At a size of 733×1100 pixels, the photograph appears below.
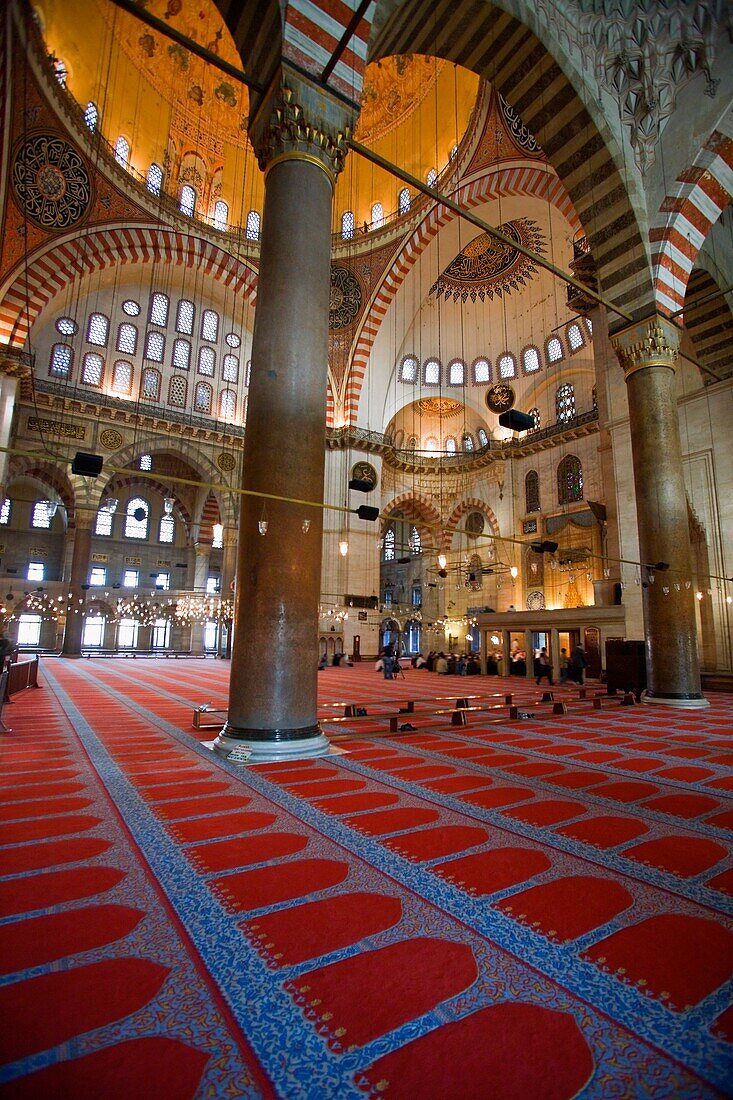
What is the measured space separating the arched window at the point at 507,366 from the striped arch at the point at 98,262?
9.31 metres

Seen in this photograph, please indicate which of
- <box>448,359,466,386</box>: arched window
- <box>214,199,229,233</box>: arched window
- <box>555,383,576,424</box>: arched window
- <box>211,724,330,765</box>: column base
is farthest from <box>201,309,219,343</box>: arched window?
<box>211,724,330,765</box>: column base

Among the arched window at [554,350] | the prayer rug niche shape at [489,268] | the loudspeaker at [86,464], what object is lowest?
the loudspeaker at [86,464]

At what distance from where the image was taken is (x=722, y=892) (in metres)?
1.91

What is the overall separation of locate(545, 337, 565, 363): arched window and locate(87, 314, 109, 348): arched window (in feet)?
47.8

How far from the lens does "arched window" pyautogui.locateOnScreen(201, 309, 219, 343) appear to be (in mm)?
18703

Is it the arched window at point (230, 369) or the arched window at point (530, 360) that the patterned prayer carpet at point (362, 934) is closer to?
the arched window at point (230, 369)

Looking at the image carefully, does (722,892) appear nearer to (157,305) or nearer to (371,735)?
(371,735)

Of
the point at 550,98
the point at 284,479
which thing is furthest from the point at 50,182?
the point at 284,479

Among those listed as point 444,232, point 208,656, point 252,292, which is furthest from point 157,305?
point 208,656

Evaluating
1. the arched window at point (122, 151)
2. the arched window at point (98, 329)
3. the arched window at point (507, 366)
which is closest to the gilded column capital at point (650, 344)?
the arched window at point (507, 366)

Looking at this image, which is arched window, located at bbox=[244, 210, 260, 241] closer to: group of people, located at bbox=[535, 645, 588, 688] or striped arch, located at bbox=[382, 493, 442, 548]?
striped arch, located at bbox=[382, 493, 442, 548]

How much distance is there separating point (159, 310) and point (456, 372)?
1085cm

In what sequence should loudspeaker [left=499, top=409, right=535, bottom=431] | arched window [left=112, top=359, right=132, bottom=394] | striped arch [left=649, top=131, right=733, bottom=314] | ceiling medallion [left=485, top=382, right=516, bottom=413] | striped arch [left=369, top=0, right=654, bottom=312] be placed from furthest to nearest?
1. ceiling medallion [left=485, top=382, right=516, bottom=413]
2. arched window [left=112, top=359, right=132, bottom=394]
3. striped arch [left=649, top=131, right=733, bottom=314]
4. striped arch [left=369, top=0, right=654, bottom=312]
5. loudspeaker [left=499, top=409, right=535, bottom=431]

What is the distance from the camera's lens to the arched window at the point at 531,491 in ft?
63.9
